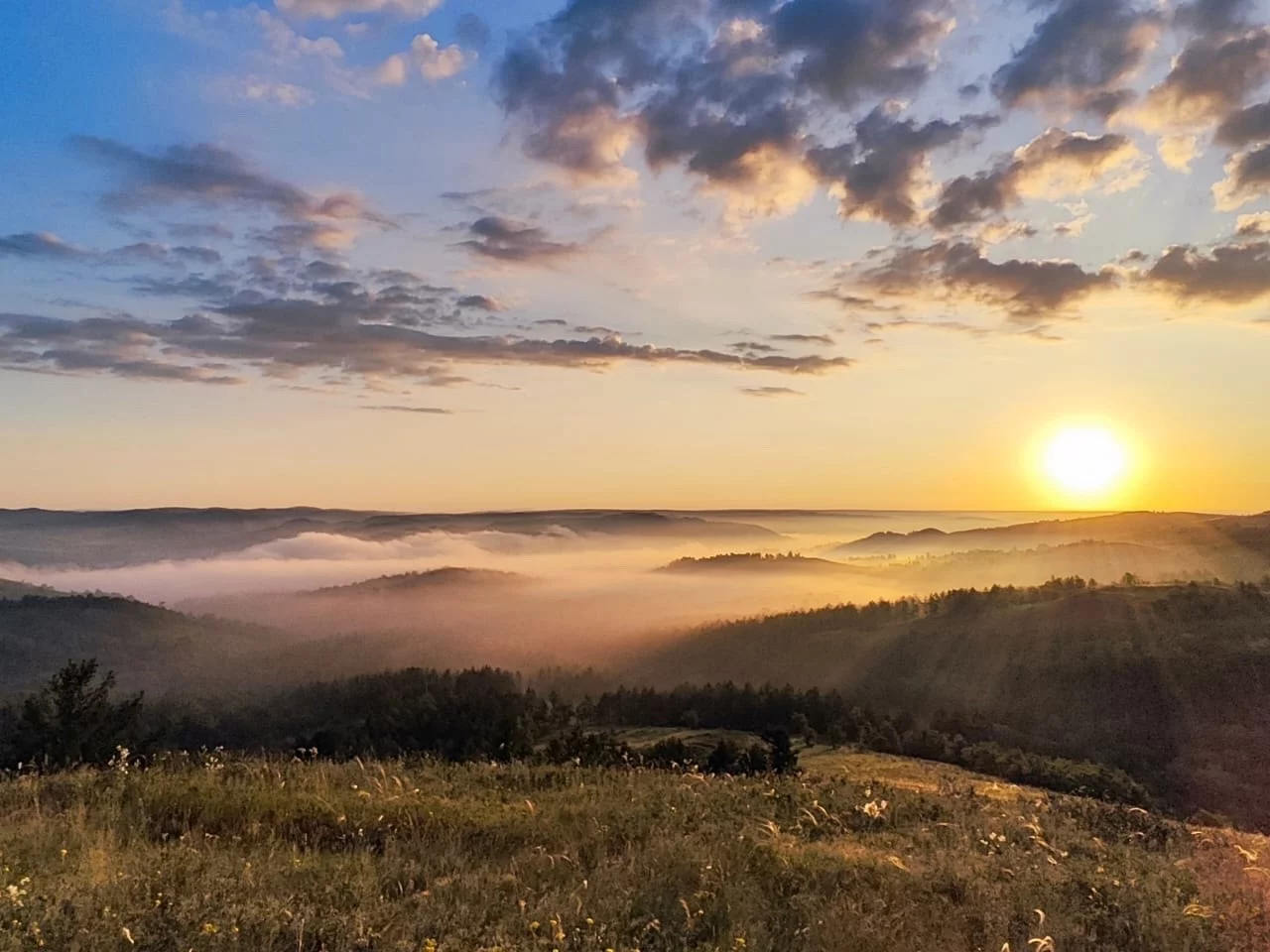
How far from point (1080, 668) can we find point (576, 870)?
125117mm

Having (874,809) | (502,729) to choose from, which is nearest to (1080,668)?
(502,729)

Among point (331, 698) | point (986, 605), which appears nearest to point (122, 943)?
point (331, 698)

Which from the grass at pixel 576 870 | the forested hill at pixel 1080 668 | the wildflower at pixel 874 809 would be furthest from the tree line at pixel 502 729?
the forested hill at pixel 1080 668

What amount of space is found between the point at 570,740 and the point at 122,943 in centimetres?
1161

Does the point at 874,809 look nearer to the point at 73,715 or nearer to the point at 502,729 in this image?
the point at 73,715

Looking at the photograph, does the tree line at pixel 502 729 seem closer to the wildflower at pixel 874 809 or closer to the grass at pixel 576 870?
the grass at pixel 576 870

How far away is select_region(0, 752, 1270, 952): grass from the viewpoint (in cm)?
604

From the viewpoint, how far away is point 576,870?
25.0 feet

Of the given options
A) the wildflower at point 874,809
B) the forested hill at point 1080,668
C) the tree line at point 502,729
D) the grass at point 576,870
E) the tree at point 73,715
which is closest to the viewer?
the grass at point 576,870

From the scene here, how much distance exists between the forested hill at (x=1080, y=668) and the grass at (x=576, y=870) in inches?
2065

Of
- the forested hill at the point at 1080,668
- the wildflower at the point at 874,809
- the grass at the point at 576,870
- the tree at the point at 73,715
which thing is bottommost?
the forested hill at the point at 1080,668

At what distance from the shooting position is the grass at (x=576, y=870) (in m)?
6.04

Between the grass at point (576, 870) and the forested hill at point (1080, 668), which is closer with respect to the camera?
the grass at point (576, 870)

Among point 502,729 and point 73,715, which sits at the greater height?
point 73,715
